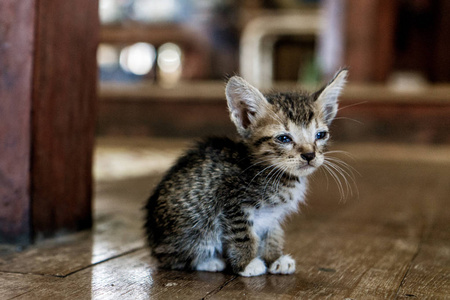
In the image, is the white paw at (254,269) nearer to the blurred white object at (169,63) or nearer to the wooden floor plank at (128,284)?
the wooden floor plank at (128,284)

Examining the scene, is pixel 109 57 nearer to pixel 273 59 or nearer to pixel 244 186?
pixel 273 59

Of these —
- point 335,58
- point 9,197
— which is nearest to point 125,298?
point 9,197

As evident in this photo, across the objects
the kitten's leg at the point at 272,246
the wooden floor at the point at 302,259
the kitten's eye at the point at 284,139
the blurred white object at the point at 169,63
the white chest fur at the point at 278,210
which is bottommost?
the wooden floor at the point at 302,259

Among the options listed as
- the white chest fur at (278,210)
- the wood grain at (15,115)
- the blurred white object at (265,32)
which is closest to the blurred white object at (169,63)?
the blurred white object at (265,32)

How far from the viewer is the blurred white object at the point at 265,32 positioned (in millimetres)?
11438

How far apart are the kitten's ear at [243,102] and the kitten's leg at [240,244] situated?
0.86ft

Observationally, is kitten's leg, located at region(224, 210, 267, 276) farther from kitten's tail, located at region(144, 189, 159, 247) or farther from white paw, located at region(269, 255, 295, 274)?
kitten's tail, located at region(144, 189, 159, 247)

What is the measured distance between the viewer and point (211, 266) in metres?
1.55

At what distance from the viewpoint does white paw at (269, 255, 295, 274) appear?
1517 millimetres

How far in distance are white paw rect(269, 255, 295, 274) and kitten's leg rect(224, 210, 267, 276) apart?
1.7 inches

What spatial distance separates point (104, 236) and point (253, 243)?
0.76 meters

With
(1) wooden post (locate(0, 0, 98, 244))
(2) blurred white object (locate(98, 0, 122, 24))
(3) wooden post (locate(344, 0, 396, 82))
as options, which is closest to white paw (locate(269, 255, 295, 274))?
(1) wooden post (locate(0, 0, 98, 244))

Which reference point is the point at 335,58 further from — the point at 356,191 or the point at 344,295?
the point at 344,295

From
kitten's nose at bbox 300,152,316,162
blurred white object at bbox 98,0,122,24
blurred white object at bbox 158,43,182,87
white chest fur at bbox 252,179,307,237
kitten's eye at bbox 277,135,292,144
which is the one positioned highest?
blurred white object at bbox 98,0,122,24
